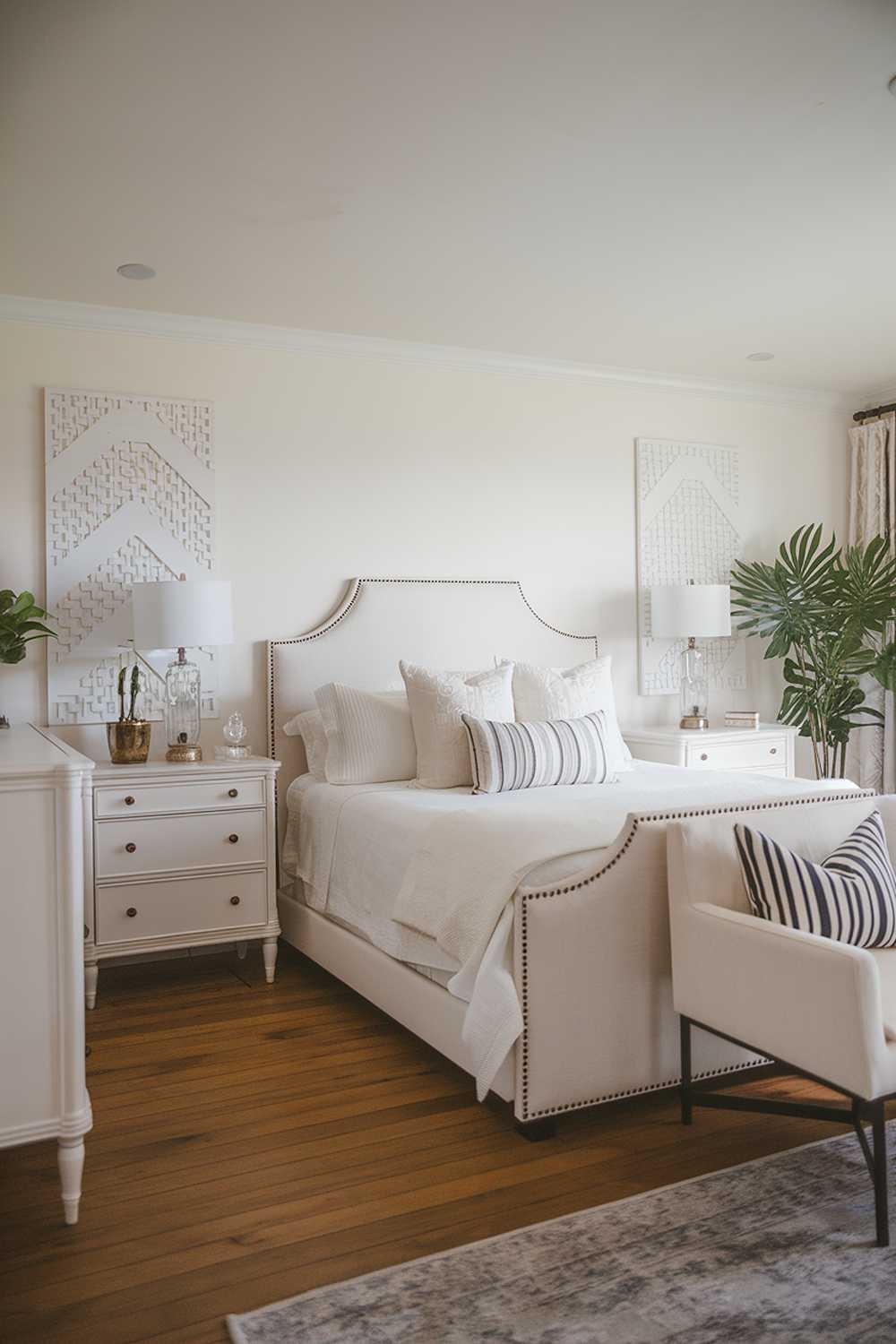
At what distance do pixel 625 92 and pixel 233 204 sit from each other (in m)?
1.22

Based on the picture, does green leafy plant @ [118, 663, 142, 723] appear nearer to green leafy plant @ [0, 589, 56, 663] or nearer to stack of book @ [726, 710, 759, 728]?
green leafy plant @ [0, 589, 56, 663]

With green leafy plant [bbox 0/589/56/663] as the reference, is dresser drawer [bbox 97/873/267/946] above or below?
below

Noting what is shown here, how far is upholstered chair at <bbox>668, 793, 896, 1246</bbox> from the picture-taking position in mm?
2012

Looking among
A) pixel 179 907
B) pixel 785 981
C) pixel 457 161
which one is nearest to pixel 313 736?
pixel 179 907

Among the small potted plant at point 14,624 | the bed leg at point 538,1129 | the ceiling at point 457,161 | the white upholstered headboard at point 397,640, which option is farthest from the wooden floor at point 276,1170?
the ceiling at point 457,161

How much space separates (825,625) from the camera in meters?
5.25

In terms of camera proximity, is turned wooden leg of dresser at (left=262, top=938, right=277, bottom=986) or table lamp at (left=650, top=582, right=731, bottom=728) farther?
table lamp at (left=650, top=582, right=731, bottom=728)

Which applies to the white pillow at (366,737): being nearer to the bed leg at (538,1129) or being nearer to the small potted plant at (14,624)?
the small potted plant at (14,624)

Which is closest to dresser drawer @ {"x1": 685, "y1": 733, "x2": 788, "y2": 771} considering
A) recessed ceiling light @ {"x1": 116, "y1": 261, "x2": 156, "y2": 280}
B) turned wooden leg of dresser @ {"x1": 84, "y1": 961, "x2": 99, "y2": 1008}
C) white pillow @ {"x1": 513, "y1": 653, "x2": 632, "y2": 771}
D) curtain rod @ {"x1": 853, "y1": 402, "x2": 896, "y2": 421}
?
white pillow @ {"x1": 513, "y1": 653, "x2": 632, "y2": 771}

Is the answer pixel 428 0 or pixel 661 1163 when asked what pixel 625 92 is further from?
pixel 661 1163

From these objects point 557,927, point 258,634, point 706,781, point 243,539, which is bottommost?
point 557,927

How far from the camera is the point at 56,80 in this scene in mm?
2477

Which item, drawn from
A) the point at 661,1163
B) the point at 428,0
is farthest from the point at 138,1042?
the point at 428,0

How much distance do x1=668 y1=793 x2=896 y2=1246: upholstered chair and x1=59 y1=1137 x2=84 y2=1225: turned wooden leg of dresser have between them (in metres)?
1.36
